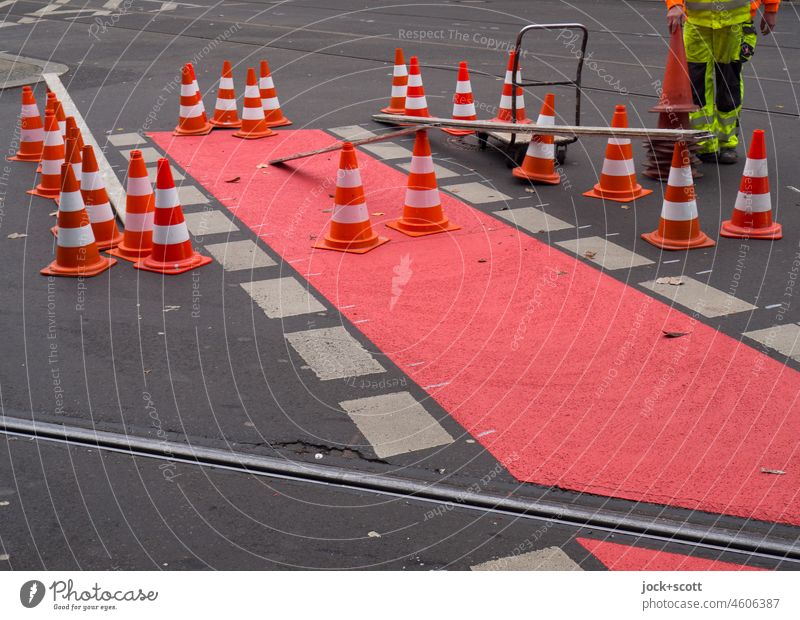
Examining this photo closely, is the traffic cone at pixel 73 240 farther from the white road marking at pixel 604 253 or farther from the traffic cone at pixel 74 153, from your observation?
the white road marking at pixel 604 253

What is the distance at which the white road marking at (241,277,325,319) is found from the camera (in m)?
6.36

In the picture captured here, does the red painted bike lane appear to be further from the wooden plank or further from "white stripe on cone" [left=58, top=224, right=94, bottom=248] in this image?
"white stripe on cone" [left=58, top=224, right=94, bottom=248]

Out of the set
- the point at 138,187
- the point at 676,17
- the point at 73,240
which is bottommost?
the point at 73,240

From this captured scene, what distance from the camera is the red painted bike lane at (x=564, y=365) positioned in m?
4.52

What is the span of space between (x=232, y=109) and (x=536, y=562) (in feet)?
26.9

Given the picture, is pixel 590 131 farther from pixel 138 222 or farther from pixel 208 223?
pixel 138 222

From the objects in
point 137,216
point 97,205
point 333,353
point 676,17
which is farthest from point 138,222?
point 676,17

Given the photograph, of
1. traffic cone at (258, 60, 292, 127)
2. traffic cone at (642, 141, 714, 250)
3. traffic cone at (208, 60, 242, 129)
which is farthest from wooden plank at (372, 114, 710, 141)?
traffic cone at (208, 60, 242, 129)

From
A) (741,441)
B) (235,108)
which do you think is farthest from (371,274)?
(235,108)

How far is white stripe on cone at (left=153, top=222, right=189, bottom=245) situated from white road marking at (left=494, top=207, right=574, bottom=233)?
2406mm

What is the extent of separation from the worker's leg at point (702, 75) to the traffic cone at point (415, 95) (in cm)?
263

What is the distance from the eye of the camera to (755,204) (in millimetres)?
7406

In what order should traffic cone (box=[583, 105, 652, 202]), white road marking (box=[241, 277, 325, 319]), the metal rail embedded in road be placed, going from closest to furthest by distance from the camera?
the metal rail embedded in road, white road marking (box=[241, 277, 325, 319]), traffic cone (box=[583, 105, 652, 202])

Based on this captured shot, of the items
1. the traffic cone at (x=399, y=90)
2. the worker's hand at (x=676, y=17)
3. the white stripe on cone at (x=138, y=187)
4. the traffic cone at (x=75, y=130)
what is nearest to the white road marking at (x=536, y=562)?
the white stripe on cone at (x=138, y=187)
